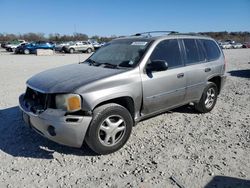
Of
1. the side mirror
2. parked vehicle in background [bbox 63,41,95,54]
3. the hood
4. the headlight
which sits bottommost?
parked vehicle in background [bbox 63,41,95,54]

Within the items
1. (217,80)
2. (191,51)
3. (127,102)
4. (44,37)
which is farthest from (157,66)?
(44,37)

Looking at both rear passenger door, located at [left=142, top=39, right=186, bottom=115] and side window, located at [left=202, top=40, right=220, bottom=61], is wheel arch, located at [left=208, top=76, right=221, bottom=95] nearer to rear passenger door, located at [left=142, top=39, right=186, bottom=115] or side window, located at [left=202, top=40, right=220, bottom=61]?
side window, located at [left=202, top=40, right=220, bottom=61]

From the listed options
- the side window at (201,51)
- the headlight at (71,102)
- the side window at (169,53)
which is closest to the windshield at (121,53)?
the side window at (169,53)

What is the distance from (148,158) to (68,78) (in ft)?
5.61

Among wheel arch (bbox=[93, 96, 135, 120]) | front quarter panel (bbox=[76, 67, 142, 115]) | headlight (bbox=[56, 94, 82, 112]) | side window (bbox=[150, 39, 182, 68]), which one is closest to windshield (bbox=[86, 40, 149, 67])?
side window (bbox=[150, 39, 182, 68])

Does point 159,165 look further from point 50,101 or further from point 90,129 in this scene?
point 50,101

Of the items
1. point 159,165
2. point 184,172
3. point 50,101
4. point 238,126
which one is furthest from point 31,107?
point 238,126

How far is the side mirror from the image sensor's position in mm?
4261

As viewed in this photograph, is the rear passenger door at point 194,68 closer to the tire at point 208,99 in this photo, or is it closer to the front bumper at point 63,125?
the tire at point 208,99

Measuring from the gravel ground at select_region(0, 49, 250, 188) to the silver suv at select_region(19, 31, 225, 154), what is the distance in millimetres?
343

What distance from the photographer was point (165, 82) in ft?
15.0

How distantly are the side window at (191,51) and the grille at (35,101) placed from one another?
9.28 feet

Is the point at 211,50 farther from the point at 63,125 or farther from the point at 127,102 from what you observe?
the point at 63,125

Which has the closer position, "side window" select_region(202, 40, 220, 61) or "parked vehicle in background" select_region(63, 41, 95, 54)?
"side window" select_region(202, 40, 220, 61)
